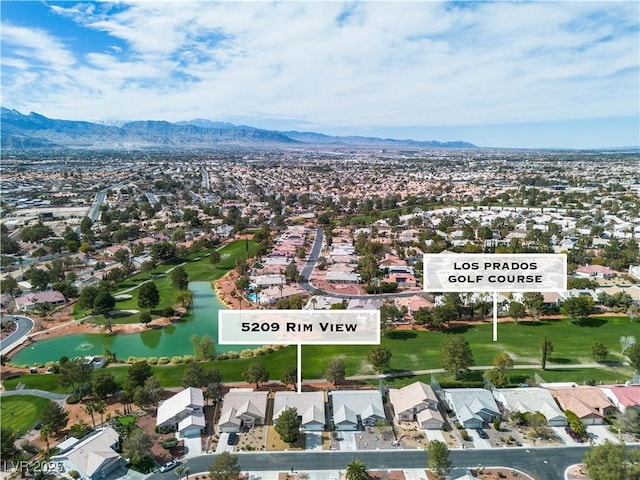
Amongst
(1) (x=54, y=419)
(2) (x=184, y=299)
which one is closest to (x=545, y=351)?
(1) (x=54, y=419)

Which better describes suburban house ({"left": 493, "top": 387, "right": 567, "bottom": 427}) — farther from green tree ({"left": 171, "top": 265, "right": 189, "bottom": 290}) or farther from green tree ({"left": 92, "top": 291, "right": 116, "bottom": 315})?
green tree ({"left": 92, "top": 291, "right": 116, "bottom": 315})

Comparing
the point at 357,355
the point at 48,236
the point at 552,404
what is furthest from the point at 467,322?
the point at 48,236

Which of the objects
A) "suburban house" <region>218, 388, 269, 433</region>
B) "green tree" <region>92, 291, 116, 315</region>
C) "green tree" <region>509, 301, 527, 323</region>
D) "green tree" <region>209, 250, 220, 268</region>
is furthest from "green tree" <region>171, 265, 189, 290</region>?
"green tree" <region>509, 301, 527, 323</region>

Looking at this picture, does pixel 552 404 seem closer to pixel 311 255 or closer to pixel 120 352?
pixel 120 352

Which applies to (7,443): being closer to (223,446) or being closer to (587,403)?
(223,446)

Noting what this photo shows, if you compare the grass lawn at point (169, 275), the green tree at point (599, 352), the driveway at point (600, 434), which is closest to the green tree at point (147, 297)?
the grass lawn at point (169, 275)

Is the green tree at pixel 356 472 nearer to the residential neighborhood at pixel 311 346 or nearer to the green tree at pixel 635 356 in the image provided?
the residential neighborhood at pixel 311 346
